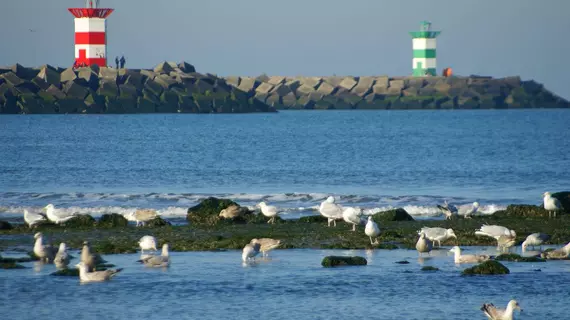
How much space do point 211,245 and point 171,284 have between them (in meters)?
4.54

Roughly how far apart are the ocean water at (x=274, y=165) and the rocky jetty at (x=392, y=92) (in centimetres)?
5020

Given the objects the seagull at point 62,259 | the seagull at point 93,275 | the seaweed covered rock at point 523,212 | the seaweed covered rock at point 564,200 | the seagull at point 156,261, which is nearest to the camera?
the seagull at point 93,275

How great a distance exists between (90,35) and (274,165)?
60.7 m

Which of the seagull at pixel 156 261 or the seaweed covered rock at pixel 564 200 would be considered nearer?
the seagull at pixel 156 261

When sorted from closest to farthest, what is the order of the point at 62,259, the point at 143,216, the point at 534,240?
the point at 62,259 → the point at 534,240 → the point at 143,216

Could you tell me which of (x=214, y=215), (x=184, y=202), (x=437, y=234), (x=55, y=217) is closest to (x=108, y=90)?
(x=184, y=202)

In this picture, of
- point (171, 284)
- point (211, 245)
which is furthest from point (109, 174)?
point (171, 284)

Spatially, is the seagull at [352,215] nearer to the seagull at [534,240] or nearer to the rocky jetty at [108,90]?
the seagull at [534,240]

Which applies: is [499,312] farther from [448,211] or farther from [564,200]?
[564,200]

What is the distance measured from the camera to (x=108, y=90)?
125 metres

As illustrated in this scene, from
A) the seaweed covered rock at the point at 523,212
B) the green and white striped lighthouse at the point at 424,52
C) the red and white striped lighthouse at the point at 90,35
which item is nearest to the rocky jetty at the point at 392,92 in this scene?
the green and white striped lighthouse at the point at 424,52

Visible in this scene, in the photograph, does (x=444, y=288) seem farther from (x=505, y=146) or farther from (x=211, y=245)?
(x=505, y=146)

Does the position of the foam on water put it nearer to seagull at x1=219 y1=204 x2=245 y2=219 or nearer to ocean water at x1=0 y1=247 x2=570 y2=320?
seagull at x1=219 y1=204 x2=245 y2=219

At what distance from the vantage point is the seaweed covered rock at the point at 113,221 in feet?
86.6
